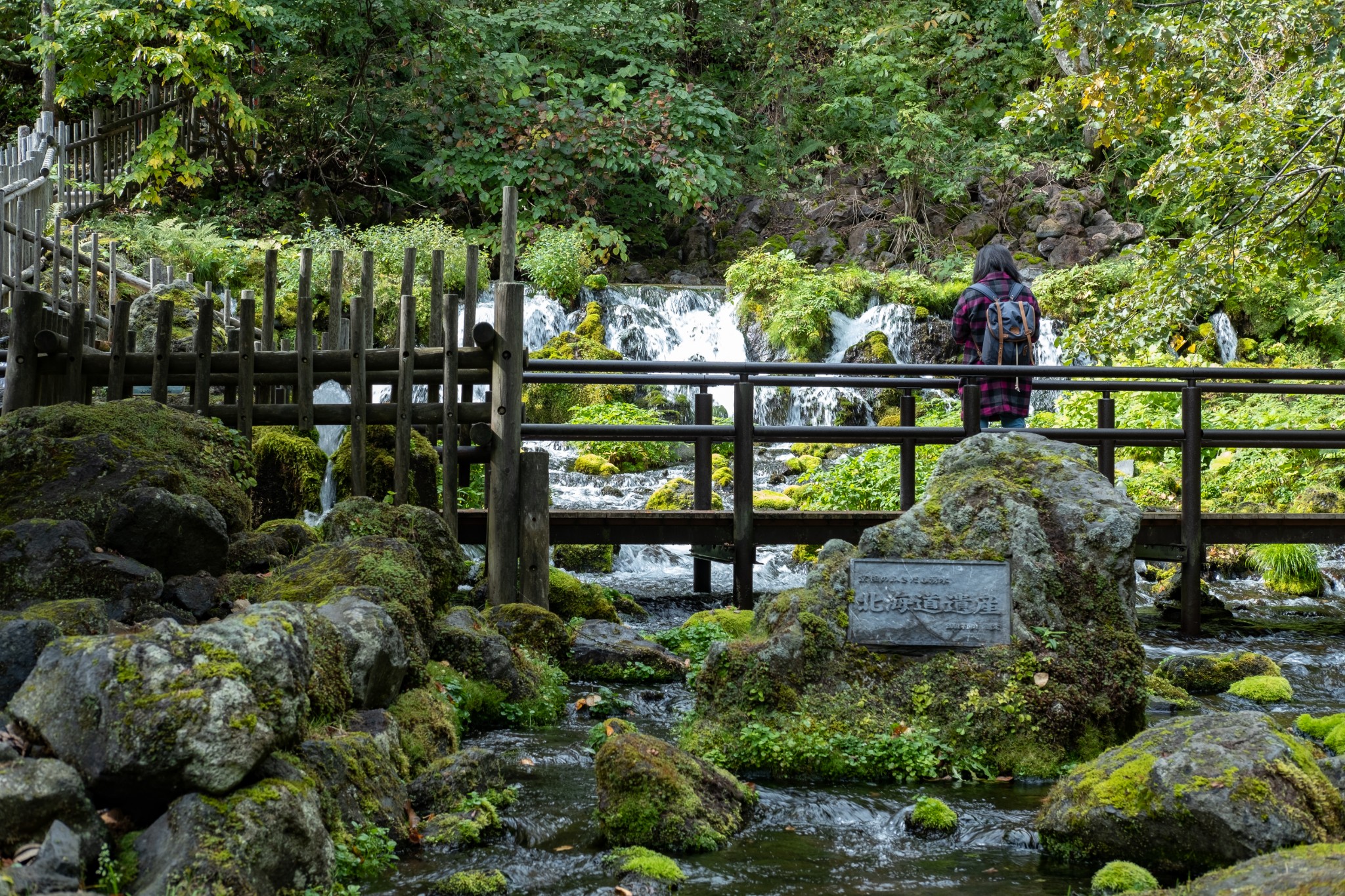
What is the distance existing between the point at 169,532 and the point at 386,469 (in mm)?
3110

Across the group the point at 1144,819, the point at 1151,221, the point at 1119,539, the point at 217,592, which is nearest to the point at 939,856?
the point at 1144,819

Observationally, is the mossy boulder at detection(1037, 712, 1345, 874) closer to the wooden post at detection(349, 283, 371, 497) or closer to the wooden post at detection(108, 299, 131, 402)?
the wooden post at detection(349, 283, 371, 497)

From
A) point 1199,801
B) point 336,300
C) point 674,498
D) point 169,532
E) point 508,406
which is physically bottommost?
point 1199,801

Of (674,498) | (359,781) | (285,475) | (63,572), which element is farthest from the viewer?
(674,498)

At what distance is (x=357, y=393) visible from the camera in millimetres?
8172

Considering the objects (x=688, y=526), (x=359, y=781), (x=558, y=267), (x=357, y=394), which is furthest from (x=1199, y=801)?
(x=558, y=267)

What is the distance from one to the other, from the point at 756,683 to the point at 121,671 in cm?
332

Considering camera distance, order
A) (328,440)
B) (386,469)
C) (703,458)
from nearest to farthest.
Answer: (386,469) < (703,458) < (328,440)

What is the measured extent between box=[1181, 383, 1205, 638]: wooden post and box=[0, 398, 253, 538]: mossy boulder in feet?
24.3

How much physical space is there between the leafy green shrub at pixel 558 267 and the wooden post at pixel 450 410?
435 inches

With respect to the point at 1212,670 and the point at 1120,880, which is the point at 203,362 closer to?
the point at 1120,880

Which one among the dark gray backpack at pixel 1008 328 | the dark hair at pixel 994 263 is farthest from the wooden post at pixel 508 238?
the dark gray backpack at pixel 1008 328

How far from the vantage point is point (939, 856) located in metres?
4.61

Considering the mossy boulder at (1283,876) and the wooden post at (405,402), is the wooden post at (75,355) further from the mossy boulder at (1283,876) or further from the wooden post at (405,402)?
the mossy boulder at (1283,876)
